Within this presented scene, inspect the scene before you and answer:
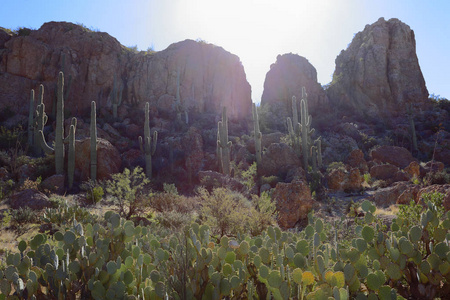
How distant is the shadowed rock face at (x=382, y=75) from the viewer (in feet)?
117

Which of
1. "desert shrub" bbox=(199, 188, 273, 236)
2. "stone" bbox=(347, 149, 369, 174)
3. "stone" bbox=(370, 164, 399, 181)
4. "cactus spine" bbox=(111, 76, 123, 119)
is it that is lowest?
"desert shrub" bbox=(199, 188, 273, 236)

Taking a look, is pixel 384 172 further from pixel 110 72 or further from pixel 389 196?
pixel 110 72

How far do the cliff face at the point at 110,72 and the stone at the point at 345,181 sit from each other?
2018 centimetres

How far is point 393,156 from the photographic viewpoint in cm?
1964

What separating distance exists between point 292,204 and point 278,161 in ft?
26.5

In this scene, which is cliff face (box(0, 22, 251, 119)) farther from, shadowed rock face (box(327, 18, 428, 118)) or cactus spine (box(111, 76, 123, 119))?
shadowed rock face (box(327, 18, 428, 118))

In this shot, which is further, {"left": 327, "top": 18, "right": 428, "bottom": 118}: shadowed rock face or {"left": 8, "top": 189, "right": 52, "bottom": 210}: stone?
{"left": 327, "top": 18, "right": 428, "bottom": 118}: shadowed rock face

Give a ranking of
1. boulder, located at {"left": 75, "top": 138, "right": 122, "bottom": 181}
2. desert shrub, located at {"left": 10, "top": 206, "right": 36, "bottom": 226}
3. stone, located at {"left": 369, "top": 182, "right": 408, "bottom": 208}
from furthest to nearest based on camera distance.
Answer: boulder, located at {"left": 75, "top": 138, "right": 122, "bottom": 181} → stone, located at {"left": 369, "top": 182, "right": 408, "bottom": 208} → desert shrub, located at {"left": 10, "top": 206, "right": 36, "bottom": 226}

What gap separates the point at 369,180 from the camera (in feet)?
50.7

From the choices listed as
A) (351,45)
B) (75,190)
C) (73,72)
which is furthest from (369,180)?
(351,45)

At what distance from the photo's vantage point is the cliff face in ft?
86.4

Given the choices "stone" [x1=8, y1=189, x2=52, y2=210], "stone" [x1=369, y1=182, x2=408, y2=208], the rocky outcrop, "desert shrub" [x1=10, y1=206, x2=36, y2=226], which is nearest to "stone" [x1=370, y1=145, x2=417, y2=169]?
"stone" [x1=369, y1=182, x2=408, y2=208]

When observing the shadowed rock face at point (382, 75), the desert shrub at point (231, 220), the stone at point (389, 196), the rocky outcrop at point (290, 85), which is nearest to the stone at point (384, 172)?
the stone at point (389, 196)

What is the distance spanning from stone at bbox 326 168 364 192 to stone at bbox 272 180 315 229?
6013mm
